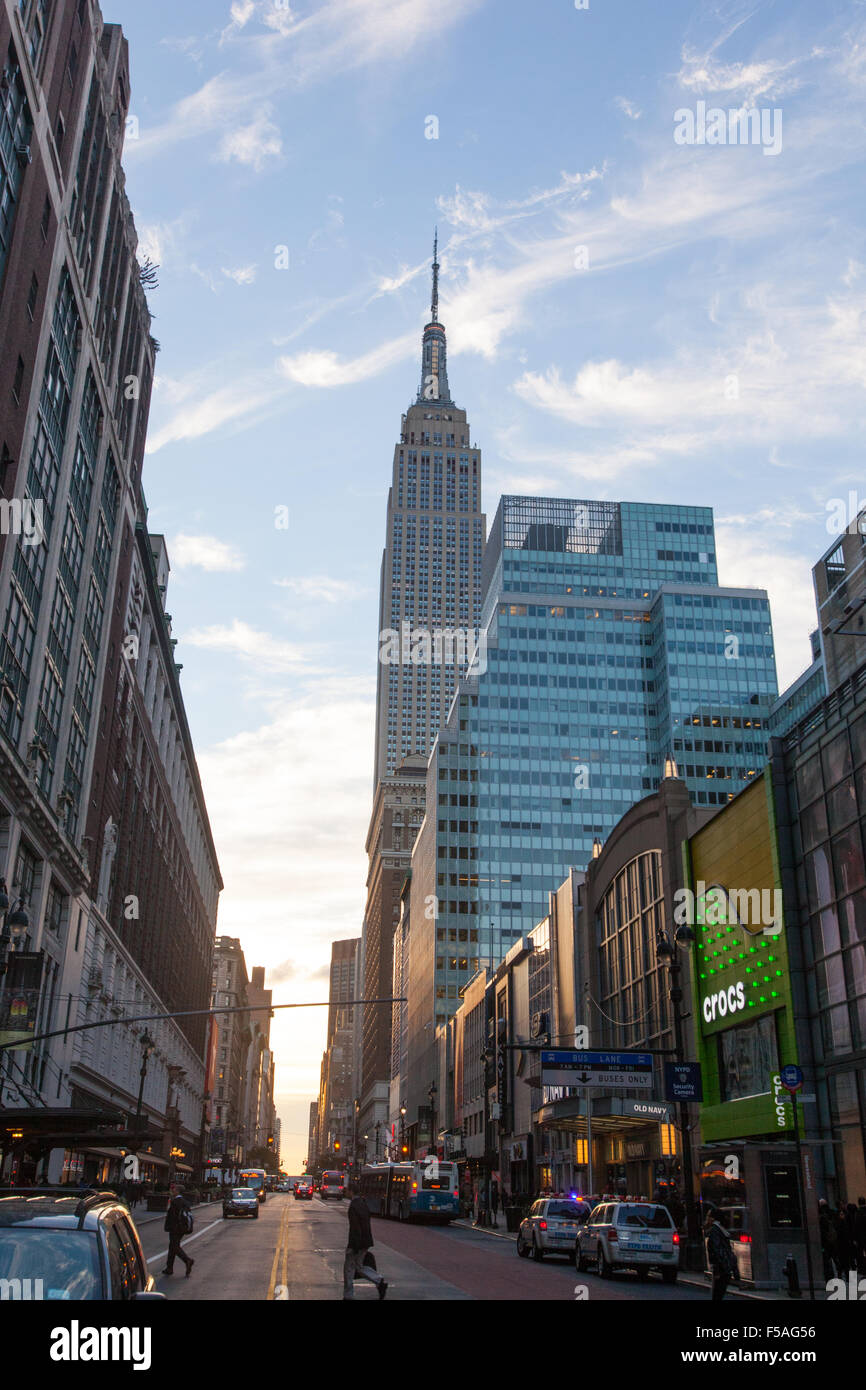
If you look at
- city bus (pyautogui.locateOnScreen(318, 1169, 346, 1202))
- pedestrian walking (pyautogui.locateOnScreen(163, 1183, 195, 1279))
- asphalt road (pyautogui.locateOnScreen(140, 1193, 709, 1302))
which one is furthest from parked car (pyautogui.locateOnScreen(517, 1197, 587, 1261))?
city bus (pyautogui.locateOnScreen(318, 1169, 346, 1202))

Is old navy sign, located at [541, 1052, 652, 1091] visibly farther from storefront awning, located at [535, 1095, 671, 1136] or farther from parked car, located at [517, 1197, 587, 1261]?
Result: storefront awning, located at [535, 1095, 671, 1136]

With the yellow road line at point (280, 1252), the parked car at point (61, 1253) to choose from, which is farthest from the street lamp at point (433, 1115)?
the parked car at point (61, 1253)

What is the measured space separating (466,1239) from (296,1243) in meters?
10.6

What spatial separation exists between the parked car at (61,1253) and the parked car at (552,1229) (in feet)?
90.6

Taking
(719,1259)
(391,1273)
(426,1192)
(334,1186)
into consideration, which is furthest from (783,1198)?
(334,1186)

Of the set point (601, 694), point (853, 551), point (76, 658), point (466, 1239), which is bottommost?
point (466, 1239)

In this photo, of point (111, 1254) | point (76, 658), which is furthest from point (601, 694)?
point (111, 1254)

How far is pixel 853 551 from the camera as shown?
55312 millimetres

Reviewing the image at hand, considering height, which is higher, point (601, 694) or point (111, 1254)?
point (601, 694)

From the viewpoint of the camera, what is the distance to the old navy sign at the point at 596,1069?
3881 centimetres

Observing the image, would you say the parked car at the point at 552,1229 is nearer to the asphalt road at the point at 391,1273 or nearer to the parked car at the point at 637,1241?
the asphalt road at the point at 391,1273

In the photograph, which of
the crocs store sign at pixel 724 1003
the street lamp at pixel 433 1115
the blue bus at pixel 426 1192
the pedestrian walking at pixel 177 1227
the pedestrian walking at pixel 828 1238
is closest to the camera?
the pedestrian walking at pixel 177 1227

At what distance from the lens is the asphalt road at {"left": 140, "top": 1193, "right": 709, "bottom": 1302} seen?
68.3ft
